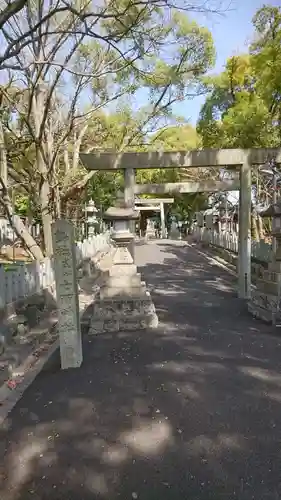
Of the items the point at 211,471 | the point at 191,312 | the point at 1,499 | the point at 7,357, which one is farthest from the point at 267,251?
the point at 1,499

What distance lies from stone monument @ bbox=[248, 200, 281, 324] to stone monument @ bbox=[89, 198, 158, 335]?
2.00 m

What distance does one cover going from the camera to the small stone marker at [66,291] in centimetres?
479

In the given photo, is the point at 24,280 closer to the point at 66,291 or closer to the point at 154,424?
the point at 66,291

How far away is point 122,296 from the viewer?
667 cm

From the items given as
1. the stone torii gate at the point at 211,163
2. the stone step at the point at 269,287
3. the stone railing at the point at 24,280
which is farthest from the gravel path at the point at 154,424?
the stone torii gate at the point at 211,163

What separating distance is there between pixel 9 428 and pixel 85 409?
0.70m

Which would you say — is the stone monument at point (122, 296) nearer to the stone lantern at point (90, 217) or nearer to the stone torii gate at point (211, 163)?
the stone torii gate at point (211, 163)

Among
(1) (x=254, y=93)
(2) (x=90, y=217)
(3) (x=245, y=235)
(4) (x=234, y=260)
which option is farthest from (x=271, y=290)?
(2) (x=90, y=217)

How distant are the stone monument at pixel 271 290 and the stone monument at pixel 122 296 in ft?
6.57

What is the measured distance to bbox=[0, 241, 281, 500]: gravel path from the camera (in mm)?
2707

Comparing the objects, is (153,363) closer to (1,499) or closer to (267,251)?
(1,499)

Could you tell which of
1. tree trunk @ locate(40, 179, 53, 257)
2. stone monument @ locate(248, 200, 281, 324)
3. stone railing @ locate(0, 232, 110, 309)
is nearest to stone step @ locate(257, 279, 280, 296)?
stone monument @ locate(248, 200, 281, 324)

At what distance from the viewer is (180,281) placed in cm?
1185

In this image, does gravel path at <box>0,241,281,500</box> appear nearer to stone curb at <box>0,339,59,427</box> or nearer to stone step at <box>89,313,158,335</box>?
stone curb at <box>0,339,59,427</box>
